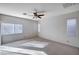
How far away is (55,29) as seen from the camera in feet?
8.20

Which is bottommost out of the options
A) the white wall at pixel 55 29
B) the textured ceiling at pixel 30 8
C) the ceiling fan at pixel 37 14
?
the white wall at pixel 55 29

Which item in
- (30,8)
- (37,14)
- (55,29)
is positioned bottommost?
(55,29)

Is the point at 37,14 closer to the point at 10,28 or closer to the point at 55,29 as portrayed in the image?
the point at 55,29

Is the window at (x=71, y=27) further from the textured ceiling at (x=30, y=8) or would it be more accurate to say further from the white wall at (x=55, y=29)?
the textured ceiling at (x=30, y=8)

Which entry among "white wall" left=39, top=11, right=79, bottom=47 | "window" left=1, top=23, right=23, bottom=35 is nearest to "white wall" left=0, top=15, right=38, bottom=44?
"window" left=1, top=23, right=23, bottom=35

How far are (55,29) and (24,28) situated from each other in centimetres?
73

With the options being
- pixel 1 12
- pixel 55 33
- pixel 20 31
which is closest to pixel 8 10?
pixel 1 12

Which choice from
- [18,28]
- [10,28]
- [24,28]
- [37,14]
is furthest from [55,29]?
[10,28]

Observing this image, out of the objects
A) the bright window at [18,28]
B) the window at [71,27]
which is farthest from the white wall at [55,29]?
the bright window at [18,28]

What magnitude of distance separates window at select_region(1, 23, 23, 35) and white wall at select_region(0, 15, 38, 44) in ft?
0.23

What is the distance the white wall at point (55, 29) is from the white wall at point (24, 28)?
0.62 ft

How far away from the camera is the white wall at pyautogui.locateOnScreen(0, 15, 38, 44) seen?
7.56 ft

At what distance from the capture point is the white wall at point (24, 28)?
2.30 metres

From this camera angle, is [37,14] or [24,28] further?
[24,28]
